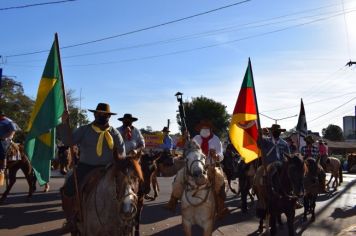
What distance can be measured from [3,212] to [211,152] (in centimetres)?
696

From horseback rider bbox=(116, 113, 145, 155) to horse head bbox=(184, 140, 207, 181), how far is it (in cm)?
265

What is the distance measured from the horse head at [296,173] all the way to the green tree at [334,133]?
95.9 metres

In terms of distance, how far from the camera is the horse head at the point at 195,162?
282 inches

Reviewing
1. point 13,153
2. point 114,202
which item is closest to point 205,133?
point 114,202

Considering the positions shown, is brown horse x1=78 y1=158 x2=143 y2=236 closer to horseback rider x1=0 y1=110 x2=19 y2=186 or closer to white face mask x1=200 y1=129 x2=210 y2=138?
white face mask x1=200 y1=129 x2=210 y2=138

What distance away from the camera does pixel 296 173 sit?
8883mm

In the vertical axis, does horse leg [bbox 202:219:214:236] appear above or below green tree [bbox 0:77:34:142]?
below

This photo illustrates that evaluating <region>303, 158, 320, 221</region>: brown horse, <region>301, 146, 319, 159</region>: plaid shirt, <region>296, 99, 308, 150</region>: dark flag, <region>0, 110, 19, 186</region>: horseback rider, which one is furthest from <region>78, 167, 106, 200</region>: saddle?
<region>296, 99, 308, 150</region>: dark flag

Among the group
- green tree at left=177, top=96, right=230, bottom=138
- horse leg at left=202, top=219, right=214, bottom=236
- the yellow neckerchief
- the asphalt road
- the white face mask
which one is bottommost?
the asphalt road

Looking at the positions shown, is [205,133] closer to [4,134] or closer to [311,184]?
[311,184]

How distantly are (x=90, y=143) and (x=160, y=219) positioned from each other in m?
5.74

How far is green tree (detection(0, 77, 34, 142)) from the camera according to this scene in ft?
169

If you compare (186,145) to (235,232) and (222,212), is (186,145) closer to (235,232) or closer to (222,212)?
(222,212)

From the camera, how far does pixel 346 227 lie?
38.5 feet
